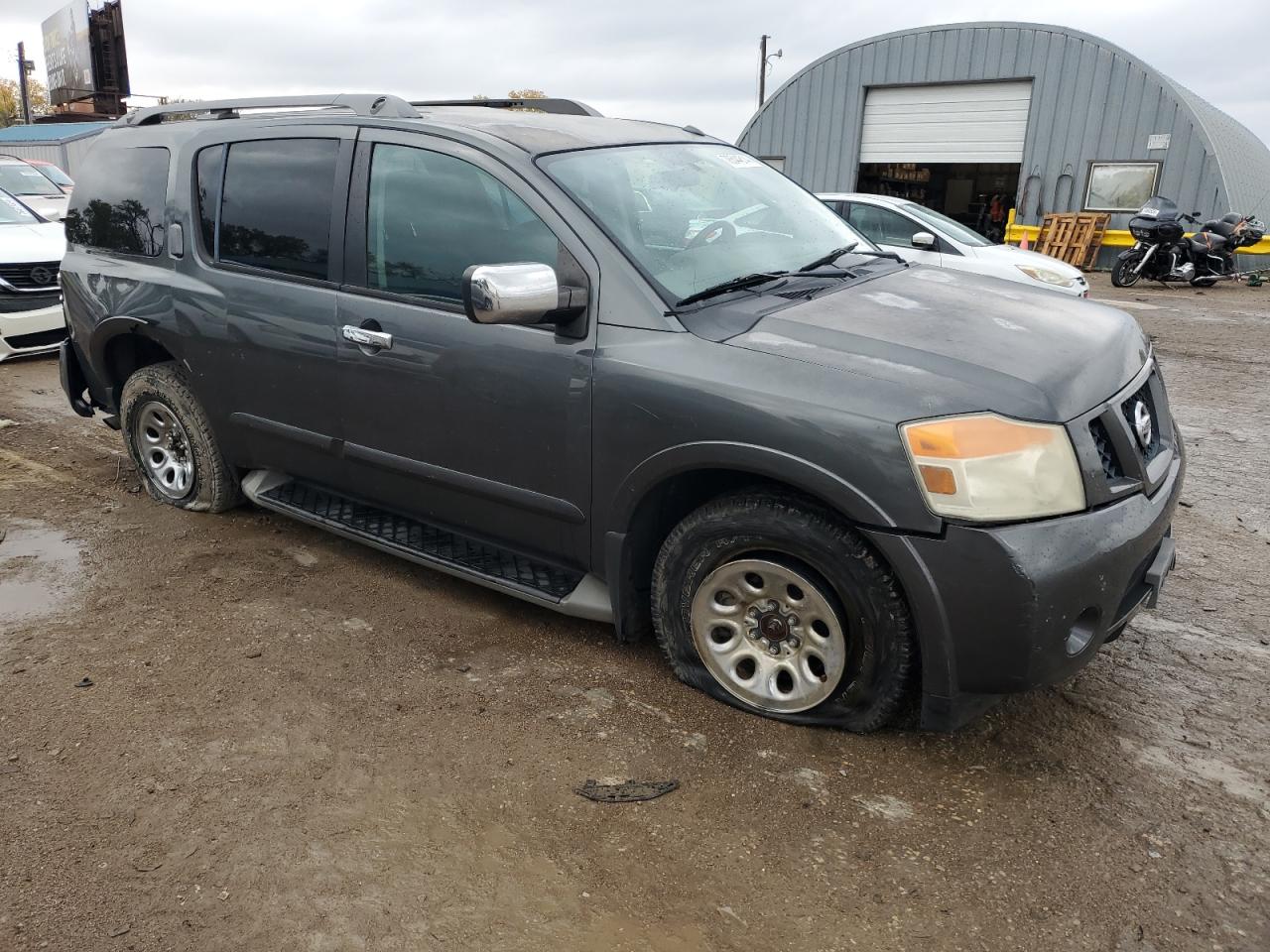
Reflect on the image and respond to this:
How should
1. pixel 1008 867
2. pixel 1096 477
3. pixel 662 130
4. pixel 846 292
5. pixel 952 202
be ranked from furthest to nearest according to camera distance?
pixel 952 202
pixel 662 130
pixel 846 292
pixel 1096 477
pixel 1008 867

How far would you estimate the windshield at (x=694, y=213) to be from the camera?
3.07m

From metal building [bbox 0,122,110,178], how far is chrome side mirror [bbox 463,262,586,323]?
33471mm

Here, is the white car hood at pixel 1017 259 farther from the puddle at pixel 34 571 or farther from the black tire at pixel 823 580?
the puddle at pixel 34 571

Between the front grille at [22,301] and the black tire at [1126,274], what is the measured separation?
15.5 m

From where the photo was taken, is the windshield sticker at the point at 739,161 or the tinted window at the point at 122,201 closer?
the windshield sticker at the point at 739,161

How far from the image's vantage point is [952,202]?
1021 inches

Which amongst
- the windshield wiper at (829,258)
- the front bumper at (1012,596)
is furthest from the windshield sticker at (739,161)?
the front bumper at (1012,596)

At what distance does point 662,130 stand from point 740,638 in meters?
2.20

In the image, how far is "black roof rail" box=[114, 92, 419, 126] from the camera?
140 inches

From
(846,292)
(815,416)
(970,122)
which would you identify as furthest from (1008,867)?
(970,122)

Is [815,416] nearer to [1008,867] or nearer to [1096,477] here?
[1096,477]

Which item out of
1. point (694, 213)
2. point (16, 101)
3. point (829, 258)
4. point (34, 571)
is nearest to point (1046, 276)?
point (829, 258)

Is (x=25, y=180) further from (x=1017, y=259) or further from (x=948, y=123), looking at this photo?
(x=948, y=123)

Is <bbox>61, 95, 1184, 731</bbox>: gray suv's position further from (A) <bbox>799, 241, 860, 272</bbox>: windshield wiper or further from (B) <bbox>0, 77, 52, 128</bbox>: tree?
(B) <bbox>0, 77, 52, 128</bbox>: tree
